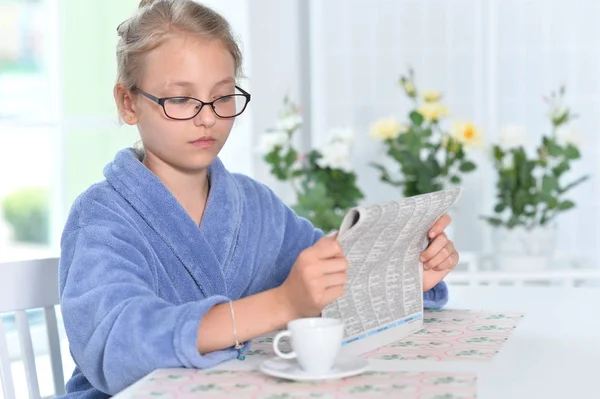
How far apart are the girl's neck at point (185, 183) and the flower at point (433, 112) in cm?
131

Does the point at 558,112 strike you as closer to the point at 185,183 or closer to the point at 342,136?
the point at 342,136

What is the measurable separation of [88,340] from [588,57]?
2.22 meters

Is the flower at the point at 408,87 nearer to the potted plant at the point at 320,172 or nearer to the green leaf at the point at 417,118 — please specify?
the green leaf at the point at 417,118

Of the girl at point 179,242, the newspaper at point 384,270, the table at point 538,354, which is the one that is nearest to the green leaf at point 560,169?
the table at point 538,354

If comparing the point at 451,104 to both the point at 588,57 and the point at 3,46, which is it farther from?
the point at 3,46

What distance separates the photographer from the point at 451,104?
10.3ft

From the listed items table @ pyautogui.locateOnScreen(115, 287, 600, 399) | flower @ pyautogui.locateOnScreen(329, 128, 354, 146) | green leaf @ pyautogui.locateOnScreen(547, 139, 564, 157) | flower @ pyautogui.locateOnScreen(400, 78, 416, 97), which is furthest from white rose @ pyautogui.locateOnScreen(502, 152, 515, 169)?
table @ pyautogui.locateOnScreen(115, 287, 600, 399)

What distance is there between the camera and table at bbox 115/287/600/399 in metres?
1.14

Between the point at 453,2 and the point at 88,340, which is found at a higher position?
the point at 453,2

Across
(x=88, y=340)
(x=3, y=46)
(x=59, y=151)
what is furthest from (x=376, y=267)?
(x=3, y=46)

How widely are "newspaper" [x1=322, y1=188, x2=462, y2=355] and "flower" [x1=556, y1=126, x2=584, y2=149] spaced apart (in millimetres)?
1483

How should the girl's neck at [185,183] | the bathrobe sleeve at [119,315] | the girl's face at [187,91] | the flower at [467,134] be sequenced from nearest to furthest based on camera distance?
the bathrobe sleeve at [119,315] < the girl's face at [187,91] < the girl's neck at [185,183] < the flower at [467,134]

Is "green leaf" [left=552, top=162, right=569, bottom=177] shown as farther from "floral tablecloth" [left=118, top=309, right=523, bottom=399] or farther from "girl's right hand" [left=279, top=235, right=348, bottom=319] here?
"girl's right hand" [left=279, top=235, right=348, bottom=319]

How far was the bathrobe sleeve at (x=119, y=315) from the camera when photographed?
47.4 inches
